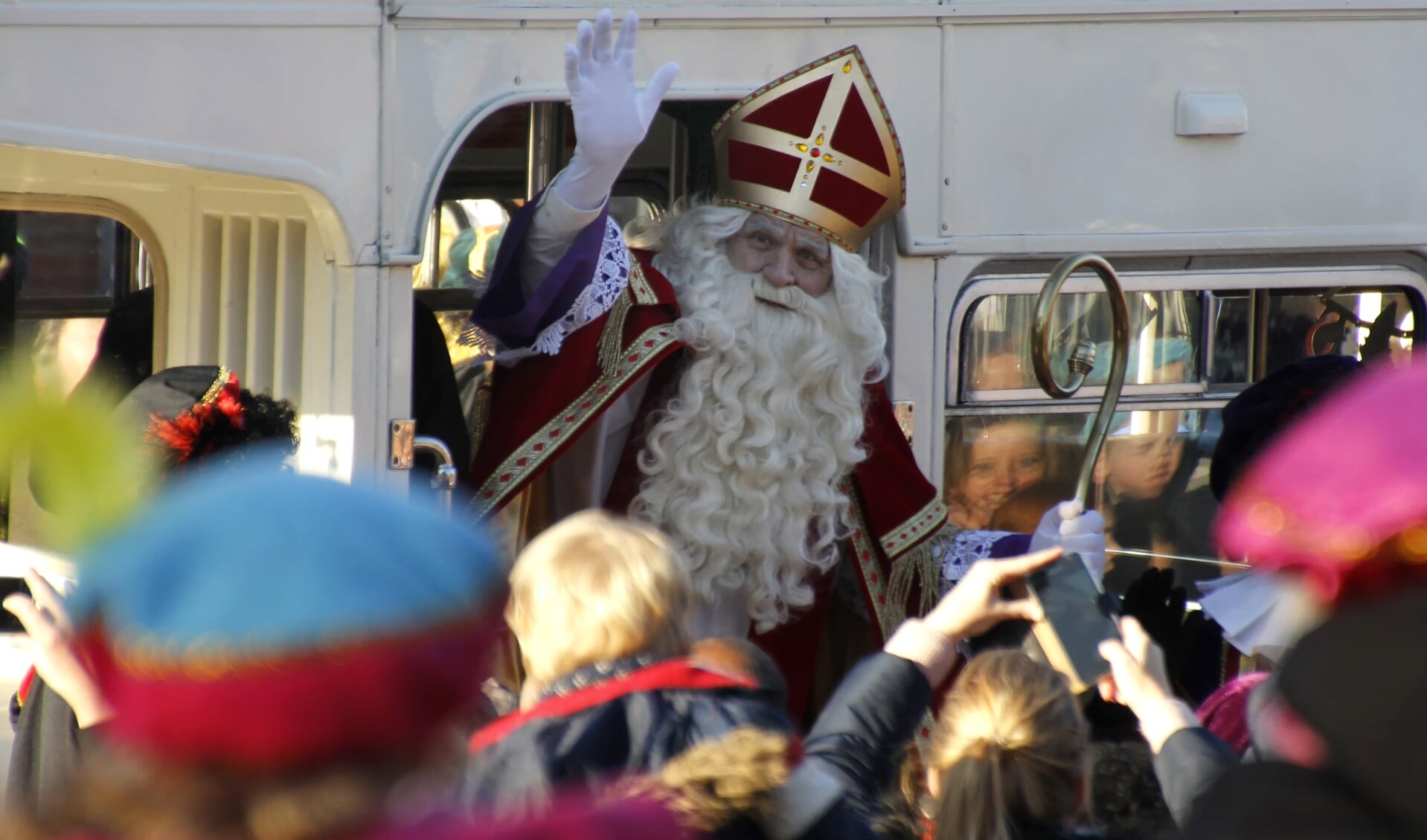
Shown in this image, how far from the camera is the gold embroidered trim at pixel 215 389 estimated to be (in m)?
2.36

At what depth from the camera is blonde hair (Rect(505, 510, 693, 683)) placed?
1.70 meters

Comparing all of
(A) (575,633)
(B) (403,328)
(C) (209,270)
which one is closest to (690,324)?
(B) (403,328)

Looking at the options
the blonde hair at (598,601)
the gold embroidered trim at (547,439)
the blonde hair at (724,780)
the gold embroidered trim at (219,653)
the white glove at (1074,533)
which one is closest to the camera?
the gold embroidered trim at (219,653)

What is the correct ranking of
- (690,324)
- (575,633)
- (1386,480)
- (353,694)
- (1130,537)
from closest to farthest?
(353,694) → (1386,480) → (575,633) → (690,324) → (1130,537)

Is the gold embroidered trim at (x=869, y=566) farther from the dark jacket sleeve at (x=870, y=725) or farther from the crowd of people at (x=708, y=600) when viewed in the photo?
the dark jacket sleeve at (x=870, y=725)

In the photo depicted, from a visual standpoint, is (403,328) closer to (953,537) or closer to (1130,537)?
(953,537)

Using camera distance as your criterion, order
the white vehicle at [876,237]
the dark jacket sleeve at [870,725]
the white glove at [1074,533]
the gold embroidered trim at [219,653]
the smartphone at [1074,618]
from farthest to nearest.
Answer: the white glove at [1074,533] < the white vehicle at [876,237] < the smartphone at [1074,618] < the dark jacket sleeve at [870,725] < the gold embroidered trim at [219,653]

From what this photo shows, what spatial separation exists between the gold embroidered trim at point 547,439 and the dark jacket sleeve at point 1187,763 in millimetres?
1783

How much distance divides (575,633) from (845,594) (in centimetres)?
202

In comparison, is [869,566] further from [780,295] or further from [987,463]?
[780,295]

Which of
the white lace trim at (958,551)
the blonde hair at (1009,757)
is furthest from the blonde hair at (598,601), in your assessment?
the white lace trim at (958,551)

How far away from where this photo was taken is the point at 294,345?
3195 mm

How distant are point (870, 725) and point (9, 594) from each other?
1.82 m

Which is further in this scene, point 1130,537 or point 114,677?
point 1130,537
